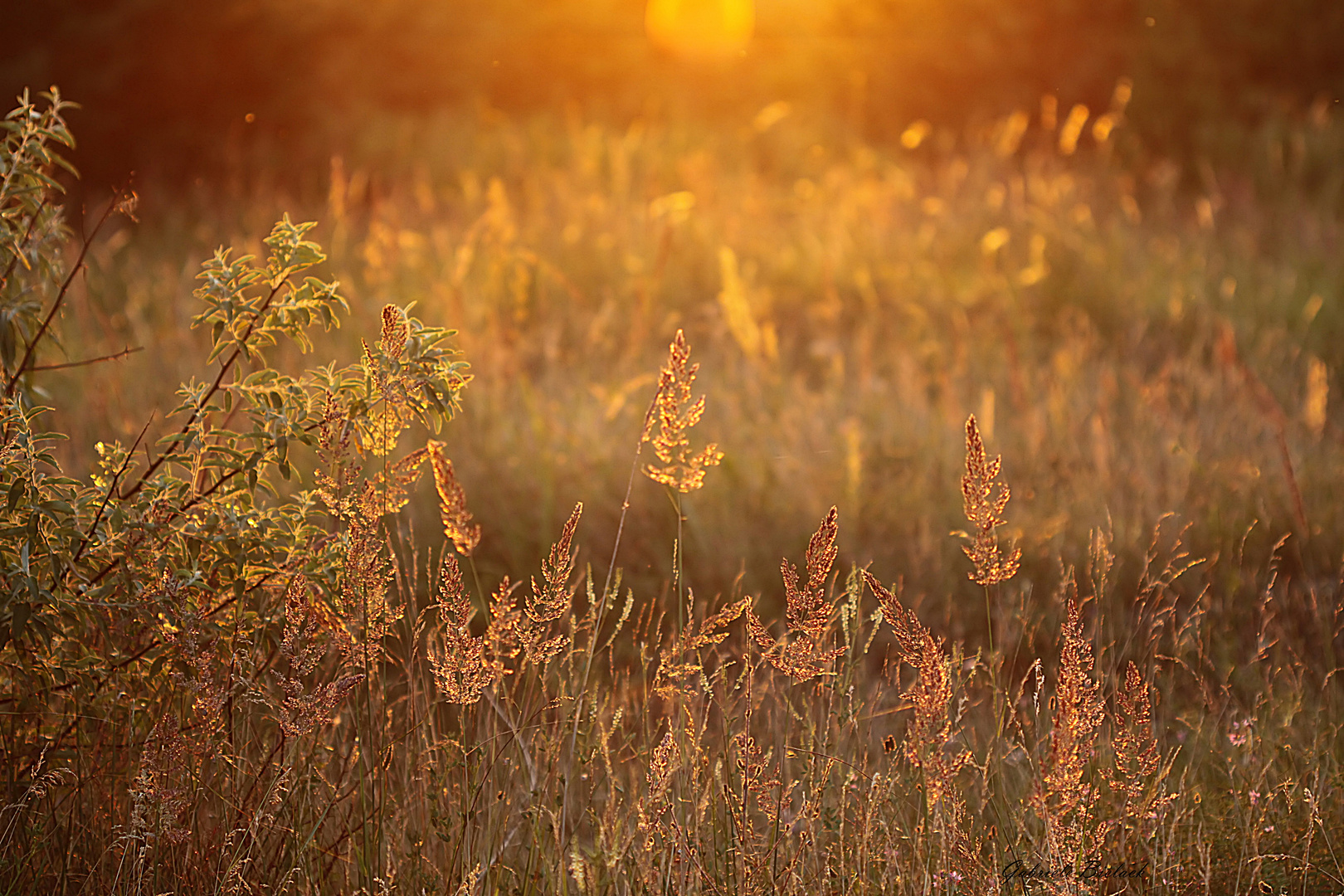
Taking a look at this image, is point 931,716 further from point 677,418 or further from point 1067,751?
point 677,418

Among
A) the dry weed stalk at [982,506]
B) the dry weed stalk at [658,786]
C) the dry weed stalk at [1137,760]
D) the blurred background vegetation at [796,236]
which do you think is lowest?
the dry weed stalk at [658,786]

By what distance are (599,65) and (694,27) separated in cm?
104

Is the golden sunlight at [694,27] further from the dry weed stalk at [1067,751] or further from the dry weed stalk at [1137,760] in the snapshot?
the dry weed stalk at [1067,751]

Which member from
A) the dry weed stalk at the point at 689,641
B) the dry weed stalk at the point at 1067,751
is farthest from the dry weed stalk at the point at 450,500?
the dry weed stalk at the point at 1067,751

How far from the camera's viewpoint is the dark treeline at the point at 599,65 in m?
10.1

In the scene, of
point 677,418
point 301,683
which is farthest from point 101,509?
point 677,418

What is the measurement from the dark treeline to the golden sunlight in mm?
176

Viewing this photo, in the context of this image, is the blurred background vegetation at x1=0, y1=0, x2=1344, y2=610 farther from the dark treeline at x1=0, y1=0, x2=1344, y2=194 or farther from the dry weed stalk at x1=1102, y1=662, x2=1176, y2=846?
the dry weed stalk at x1=1102, y1=662, x2=1176, y2=846

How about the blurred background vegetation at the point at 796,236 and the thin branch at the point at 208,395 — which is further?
the blurred background vegetation at the point at 796,236

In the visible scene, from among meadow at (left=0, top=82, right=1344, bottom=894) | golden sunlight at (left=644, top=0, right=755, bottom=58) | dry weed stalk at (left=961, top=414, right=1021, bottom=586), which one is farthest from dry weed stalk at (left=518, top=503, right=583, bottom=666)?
golden sunlight at (left=644, top=0, right=755, bottom=58)

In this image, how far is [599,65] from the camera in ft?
36.9

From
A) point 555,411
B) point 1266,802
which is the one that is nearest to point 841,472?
point 555,411

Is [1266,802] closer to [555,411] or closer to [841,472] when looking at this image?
[841,472]

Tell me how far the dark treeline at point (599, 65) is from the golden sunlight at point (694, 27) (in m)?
0.18
